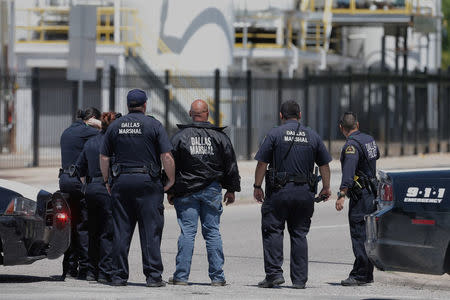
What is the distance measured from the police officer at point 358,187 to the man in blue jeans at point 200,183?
1077 millimetres

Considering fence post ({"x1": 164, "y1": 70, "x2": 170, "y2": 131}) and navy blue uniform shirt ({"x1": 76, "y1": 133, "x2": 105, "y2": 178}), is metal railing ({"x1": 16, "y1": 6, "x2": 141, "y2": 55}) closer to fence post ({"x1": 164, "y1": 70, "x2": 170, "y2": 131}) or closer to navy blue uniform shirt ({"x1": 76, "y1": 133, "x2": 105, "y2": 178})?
fence post ({"x1": 164, "y1": 70, "x2": 170, "y2": 131})

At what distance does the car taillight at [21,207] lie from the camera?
1112 cm

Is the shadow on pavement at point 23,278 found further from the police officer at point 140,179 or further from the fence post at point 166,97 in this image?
the fence post at point 166,97

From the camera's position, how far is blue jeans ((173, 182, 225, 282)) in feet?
37.2

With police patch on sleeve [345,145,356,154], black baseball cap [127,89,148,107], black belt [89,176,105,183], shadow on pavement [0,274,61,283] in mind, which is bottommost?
shadow on pavement [0,274,61,283]

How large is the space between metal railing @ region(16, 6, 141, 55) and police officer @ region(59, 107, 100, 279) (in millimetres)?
25555

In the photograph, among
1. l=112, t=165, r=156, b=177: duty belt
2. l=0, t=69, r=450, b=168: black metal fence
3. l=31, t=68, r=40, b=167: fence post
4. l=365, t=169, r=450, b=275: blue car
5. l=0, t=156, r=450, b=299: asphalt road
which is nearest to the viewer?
l=365, t=169, r=450, b=275: blue car

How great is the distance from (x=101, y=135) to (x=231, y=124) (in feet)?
80.8

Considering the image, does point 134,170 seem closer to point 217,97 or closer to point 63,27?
point 217,97

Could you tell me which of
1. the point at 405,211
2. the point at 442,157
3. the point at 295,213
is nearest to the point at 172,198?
the point at 295,213

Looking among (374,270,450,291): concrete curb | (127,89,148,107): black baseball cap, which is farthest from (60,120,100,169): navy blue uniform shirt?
(374,270,450,291): concrete curb

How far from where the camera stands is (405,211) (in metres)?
9.81

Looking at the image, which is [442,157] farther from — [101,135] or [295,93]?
[101,135]

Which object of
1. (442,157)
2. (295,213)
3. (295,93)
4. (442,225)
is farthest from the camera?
(442,157)
